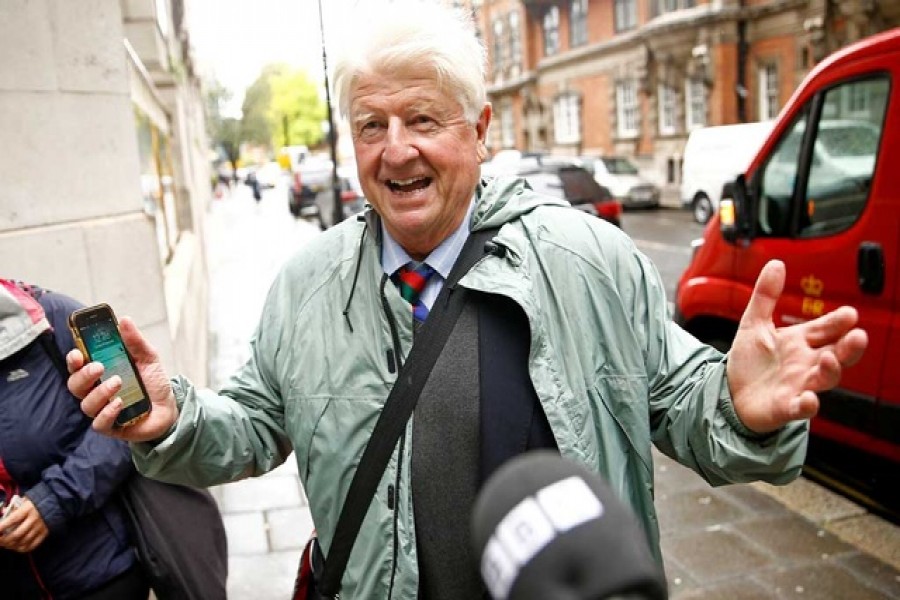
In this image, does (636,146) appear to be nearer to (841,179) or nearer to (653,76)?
(653,76)

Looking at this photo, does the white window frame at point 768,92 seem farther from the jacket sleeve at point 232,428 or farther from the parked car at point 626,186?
the jacket sleeve at point 232,428

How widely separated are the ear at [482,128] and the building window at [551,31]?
127 feet

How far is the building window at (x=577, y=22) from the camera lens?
3591 cm

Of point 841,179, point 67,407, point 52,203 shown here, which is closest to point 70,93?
point 52,203

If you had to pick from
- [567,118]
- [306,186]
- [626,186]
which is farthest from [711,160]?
[567,118]

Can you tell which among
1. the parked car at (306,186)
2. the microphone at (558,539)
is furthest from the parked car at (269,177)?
the microphone at (558,539)

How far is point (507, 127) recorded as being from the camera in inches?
1858

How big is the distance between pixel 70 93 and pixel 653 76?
2902 cm

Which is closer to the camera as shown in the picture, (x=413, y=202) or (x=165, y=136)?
(x=413, y=202)

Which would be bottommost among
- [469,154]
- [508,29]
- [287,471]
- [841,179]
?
[287,471]

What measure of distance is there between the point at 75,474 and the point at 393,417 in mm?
1111

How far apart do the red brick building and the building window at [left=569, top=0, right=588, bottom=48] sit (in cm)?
5

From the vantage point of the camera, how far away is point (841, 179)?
178 inches

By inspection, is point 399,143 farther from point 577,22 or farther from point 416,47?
point 577,22
